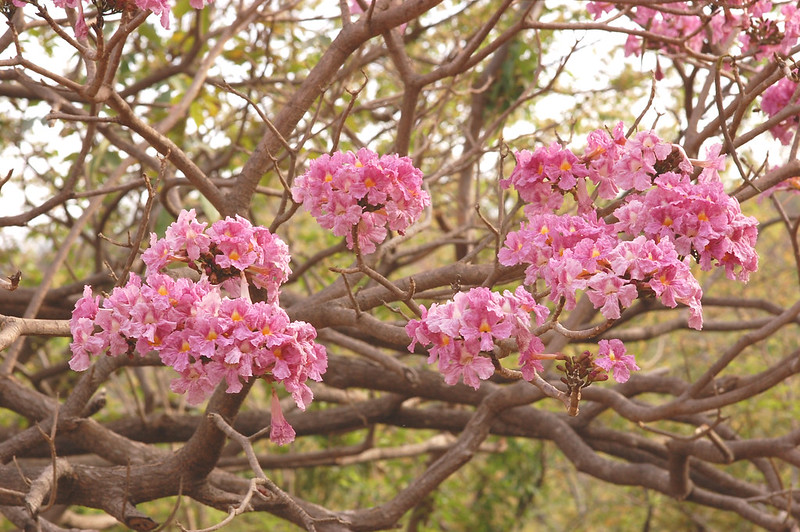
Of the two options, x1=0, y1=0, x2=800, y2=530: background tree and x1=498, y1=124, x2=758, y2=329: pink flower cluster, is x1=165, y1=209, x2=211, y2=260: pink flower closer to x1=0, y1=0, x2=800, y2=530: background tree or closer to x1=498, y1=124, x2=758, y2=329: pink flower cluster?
x1=0, y1=0, x2=800, y2=530: background tree

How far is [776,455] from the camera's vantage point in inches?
123

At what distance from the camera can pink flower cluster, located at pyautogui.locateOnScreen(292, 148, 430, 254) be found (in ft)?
5.99

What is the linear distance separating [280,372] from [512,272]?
2.40 feet

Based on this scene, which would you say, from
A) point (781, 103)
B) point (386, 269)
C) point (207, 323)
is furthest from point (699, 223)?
point (386, 269)

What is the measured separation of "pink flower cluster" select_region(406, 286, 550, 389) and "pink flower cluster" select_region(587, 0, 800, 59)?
1.27 metres

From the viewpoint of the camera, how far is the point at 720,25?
312 centimetres

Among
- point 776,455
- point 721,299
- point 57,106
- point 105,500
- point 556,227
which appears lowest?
point 105,500

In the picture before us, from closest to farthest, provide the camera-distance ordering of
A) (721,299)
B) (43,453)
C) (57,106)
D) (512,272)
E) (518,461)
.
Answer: (512,272)
(57,106)
(43,453)
(721,299)
(518,461)

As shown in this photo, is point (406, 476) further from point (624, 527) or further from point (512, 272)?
point (512, 272)

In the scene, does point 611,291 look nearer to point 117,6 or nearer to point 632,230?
point 632,230

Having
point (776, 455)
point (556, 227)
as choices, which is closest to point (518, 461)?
point (776, 455)

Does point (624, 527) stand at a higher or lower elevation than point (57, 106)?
higher

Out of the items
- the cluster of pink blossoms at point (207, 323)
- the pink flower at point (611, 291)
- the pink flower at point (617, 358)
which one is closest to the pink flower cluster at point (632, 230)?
the pink flower at point (611, 291)

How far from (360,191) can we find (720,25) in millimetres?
1920
